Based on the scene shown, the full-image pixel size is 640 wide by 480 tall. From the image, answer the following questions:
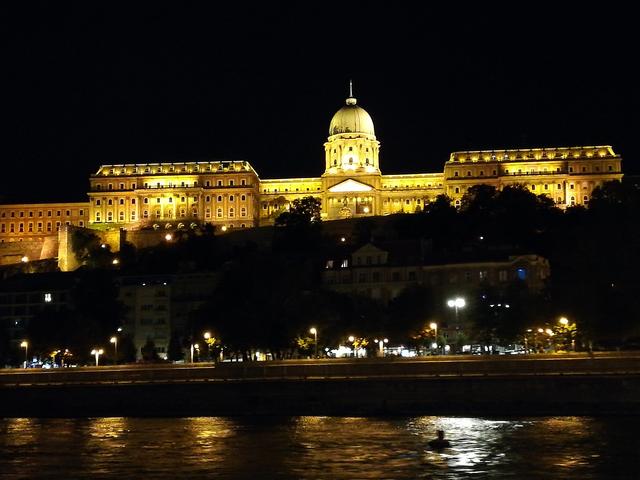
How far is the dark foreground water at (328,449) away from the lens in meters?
38.5

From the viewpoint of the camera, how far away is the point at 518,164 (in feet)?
585

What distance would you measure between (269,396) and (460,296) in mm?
37542

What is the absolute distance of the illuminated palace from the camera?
176 metres

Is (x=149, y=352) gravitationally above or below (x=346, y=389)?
above

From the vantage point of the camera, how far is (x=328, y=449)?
43344 mm

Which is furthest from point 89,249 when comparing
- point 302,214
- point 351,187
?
point 351,187

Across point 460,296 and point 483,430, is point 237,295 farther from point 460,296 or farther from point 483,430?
point 483,430

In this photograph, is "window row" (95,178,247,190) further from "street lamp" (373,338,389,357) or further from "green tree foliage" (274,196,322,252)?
"street lamp" (373,338,389,357)

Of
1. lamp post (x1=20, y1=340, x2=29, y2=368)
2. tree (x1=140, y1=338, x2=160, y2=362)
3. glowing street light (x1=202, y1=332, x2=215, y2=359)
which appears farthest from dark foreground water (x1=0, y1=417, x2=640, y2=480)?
tree (x1=140, y1=338, x2=160, y2=362)

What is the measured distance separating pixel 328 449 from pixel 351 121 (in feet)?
484

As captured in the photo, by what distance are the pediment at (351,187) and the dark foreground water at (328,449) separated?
124 meters

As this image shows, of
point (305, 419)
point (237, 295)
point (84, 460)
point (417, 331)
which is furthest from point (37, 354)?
point (84, 460)

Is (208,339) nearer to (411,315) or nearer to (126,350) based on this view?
(411,315)

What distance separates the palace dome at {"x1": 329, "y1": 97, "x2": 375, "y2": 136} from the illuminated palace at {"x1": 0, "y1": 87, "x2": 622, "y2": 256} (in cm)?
17
